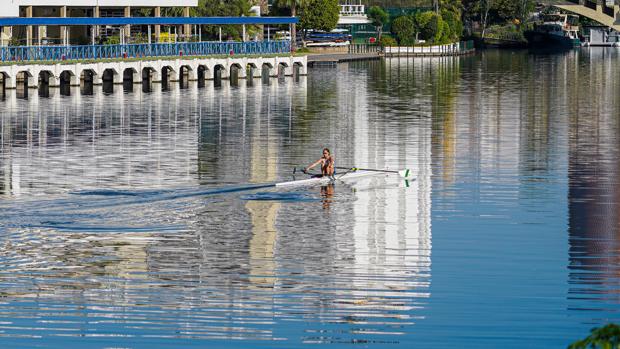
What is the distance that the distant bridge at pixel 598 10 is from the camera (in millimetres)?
83125

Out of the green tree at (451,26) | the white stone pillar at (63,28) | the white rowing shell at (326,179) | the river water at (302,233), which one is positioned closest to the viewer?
the river water at (302,233)

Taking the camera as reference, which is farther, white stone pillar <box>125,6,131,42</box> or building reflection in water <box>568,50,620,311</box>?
white stone pillar <box>125,6,131,42</box>

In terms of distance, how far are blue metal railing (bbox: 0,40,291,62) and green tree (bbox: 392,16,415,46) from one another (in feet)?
176

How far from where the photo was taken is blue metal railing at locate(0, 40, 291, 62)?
281 ft

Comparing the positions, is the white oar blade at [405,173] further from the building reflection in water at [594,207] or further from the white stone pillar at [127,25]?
the white stone pillar at [127,25]

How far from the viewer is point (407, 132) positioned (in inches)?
2437

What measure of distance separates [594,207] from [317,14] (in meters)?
116

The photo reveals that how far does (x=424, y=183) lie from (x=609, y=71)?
3447 inches

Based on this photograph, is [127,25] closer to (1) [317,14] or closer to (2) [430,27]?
(1) [317,14]

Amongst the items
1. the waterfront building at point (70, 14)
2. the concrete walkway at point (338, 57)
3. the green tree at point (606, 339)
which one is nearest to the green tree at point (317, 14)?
the concrete walkway at point (338, 57)

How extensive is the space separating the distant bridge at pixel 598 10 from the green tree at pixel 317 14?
66166 mm

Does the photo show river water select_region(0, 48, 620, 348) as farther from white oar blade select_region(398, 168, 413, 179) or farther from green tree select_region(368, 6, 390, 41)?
green tree select_region(368, 6, 390, 41)

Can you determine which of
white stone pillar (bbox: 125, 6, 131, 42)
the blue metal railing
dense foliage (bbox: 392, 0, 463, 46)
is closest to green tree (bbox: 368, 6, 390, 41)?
dense foliage (bbox: 392, 0, 463, 46)

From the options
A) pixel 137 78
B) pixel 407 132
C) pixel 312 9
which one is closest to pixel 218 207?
pixel 407 132
